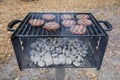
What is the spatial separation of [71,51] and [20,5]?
6136 mm

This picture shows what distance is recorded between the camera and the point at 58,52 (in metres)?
2.35

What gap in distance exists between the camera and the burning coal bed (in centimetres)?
222

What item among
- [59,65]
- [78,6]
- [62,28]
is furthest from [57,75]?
[78,6]

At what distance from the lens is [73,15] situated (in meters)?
2.75

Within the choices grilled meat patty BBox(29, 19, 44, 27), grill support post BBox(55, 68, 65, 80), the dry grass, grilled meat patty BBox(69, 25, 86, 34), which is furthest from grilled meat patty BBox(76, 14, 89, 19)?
the dry grass

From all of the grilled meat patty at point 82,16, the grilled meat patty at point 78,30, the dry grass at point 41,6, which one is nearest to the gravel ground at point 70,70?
the dry grass at point 41,6

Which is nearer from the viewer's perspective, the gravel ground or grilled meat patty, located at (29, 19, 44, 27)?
grilled meat patty, located at (29, 19, 44, 27)

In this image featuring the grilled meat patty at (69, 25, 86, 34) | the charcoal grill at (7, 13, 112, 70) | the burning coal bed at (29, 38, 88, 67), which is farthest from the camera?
the burning coal bed at (29, 38, 88, 67)

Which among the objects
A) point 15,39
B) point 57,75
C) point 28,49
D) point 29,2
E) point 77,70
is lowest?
point 29,2

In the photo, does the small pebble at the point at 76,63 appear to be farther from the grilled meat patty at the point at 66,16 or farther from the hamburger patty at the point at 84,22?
the grilled meat patty at the point at 66,16

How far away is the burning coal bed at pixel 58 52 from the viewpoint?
2.22 meters

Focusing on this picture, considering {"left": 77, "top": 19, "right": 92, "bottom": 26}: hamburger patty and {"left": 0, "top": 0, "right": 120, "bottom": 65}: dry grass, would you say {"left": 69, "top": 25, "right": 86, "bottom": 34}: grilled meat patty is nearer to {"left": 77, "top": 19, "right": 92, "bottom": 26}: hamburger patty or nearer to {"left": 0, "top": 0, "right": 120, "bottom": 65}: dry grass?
{"left": 77, "top": 19, "right": 92, "bottom": 26}: hamburger patty

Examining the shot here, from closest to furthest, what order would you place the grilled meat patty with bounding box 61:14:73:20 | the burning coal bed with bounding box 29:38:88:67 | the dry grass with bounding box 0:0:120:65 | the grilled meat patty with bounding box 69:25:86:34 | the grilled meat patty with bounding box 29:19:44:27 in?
the grilled meat patty with bounding box 69:25:86:34
the burning coal bed with bounding box 29:38:88:67
the grilled meat patty with bounding box 29:19:44:27
the grilled meat patty with bounding box 61:14:73:20
the dry grass with bounding box 0:0:120:65

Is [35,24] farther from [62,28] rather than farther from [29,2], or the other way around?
[29,2]
